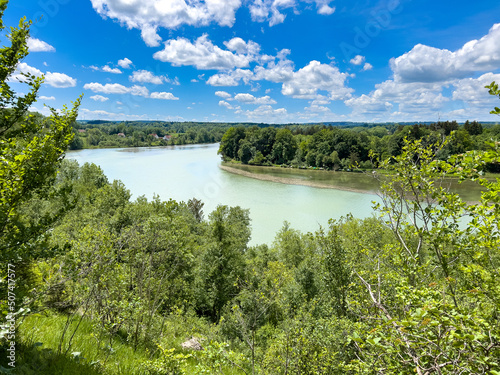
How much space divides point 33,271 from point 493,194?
9996 millimetres

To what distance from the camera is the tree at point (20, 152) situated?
3383 mm

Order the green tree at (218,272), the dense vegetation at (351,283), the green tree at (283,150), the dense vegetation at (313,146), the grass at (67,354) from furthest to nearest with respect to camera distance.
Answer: the green tree at (283,150), the dense vegetation at (313,146), the green tree at (218,272), the grass at (67,354), the dense vegetation at (351,283)

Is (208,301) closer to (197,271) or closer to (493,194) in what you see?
(197,271)

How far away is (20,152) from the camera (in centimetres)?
384

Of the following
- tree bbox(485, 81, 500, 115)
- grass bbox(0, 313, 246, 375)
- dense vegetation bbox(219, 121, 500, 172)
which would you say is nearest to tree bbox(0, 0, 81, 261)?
grass bbox(0, 313, 246, 375)

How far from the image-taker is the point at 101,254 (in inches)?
180

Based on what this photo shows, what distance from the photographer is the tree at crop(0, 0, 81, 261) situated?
3.38 m

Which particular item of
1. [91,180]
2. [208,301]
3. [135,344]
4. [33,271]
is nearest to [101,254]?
[135,344]

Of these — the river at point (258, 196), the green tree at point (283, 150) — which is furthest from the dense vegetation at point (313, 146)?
the river at point (258, 196)

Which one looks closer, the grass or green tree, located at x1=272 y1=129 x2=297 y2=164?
the grass

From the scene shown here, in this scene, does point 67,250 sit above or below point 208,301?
above

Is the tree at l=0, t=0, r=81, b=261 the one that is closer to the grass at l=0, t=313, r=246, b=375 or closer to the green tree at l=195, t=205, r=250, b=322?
the grass at l=0, t=313, r=246, b=375

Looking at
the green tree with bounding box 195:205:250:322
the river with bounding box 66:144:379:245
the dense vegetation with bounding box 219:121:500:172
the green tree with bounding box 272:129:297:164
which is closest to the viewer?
the green tree with bounding box 195:205:250:322

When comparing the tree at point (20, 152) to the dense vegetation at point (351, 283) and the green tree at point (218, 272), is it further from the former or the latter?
the green tree at point (218, 272)
